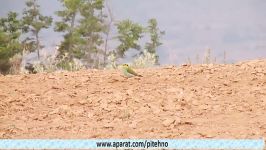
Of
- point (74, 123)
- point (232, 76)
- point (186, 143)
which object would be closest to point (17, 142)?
point (74, 123)

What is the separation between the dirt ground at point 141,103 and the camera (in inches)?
198

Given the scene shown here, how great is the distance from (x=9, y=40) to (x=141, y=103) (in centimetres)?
3024

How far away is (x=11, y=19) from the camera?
119 feet

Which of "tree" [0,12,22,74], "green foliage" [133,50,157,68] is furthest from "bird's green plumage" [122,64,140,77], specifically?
"tree" [0,12,22,74]

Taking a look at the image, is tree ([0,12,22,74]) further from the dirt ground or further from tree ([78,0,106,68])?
the dirt ground

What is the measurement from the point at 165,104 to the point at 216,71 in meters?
1.54

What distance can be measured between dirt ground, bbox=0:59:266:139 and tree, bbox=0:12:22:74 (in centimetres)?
2421

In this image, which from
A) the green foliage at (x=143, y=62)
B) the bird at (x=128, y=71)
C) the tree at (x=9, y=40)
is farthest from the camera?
the tree at (x=9, y=40)

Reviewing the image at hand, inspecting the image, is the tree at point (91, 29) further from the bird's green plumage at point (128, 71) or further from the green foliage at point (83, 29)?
the bird's green plumage at point (128, 71)

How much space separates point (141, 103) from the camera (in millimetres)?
5879

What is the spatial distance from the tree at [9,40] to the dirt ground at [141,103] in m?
24.2

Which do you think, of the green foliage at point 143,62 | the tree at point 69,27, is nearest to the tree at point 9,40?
the tree at point 69,27

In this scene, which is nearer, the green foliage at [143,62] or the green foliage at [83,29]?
the green foliage at [143,62]

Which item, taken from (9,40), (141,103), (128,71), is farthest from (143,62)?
(9,40)
